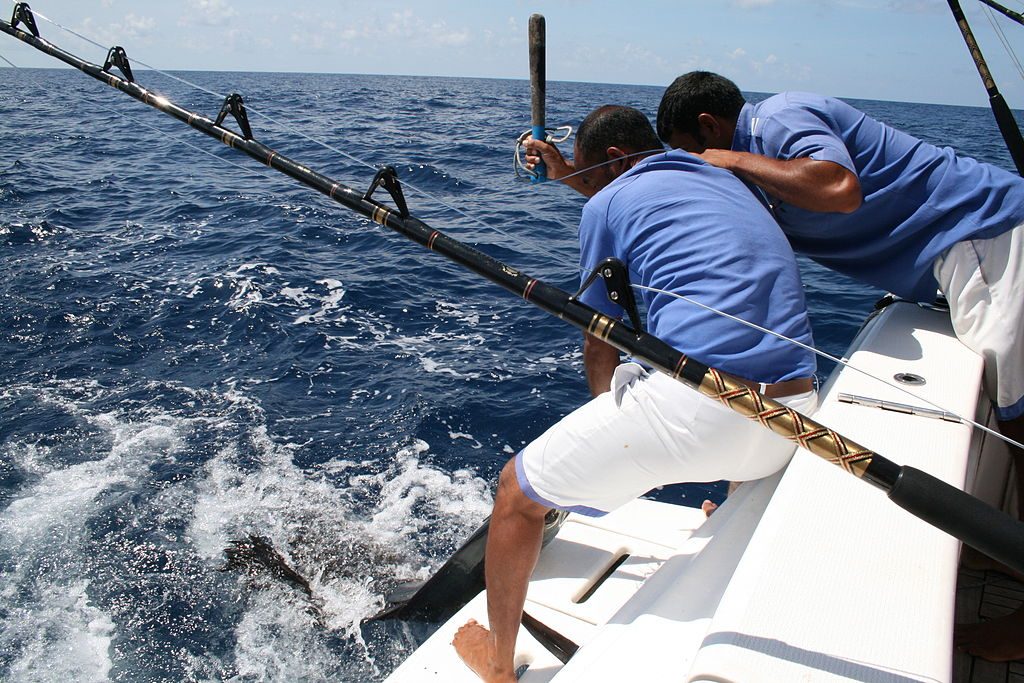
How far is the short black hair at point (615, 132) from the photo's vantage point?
2238 mm

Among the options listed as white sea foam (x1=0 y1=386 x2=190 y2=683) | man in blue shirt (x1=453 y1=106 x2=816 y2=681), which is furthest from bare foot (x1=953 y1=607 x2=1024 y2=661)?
white sea foam (x1=0 y1=386 x2=190 y2=683)

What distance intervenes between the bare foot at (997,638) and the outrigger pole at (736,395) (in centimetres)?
131

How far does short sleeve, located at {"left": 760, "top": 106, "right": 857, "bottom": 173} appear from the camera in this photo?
2.35 m

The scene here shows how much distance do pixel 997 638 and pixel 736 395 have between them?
160cm

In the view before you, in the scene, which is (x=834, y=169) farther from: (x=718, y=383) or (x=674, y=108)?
(x=718, y=383)

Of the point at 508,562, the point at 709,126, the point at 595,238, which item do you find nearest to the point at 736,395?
the point at 595,238

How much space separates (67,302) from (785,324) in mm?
6710

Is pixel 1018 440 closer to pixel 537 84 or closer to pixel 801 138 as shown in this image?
pixel 801 138

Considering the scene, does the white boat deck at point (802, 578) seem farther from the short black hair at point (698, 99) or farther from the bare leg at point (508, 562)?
the short black hair at point (698, 99)

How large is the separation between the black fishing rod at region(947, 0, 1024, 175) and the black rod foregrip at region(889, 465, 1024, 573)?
3.25 m

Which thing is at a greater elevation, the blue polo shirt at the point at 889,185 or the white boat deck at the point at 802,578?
the blue polo shirt at the point at 889,185

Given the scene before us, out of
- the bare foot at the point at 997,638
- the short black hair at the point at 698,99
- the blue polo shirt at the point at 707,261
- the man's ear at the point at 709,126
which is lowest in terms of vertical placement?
the bare foot at the point at 997,638

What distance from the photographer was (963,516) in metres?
1.34

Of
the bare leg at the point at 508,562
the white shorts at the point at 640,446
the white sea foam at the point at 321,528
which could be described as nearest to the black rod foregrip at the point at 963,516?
the white shorts at the point at 640,446
